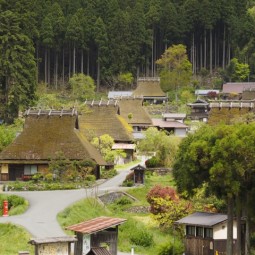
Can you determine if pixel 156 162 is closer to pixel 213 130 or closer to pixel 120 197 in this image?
pixel 120 197

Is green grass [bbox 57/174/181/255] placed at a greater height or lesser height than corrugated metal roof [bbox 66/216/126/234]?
lesser

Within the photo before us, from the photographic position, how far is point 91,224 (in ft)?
92.5

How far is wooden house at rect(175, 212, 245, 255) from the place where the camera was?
1261 inches

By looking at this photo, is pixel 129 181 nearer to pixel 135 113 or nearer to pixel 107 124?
pixel 107 124

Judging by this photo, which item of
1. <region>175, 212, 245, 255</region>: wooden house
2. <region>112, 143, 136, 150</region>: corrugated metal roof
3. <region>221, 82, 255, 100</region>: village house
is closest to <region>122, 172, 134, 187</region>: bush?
<region>112, 143, 136, 150</region>: corrugated metal roof

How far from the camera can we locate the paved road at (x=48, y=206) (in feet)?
110

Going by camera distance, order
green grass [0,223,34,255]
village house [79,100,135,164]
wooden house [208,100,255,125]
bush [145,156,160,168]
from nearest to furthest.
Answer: green grass [0,223,34,255], bush [145,156,160,168], wooden house [208,100,255,125], village house [79,100,135,164]

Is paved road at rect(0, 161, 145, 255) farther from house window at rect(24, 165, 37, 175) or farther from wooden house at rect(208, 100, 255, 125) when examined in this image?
wooden house at rect(208, 100, 255, 125)

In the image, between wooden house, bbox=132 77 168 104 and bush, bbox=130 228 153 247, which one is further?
wooden house, bbox=132 77 168 104

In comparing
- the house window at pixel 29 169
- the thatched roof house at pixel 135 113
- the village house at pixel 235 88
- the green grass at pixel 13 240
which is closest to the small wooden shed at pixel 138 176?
the house window at pixel 29 169

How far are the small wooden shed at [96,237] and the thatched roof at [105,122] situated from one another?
1172 inches

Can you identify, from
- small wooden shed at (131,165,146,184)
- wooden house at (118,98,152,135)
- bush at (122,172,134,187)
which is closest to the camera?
bush at (122,172,134,187)

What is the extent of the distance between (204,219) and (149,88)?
50576mm

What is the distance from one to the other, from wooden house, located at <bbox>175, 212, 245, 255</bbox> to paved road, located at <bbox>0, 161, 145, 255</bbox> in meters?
4.39
